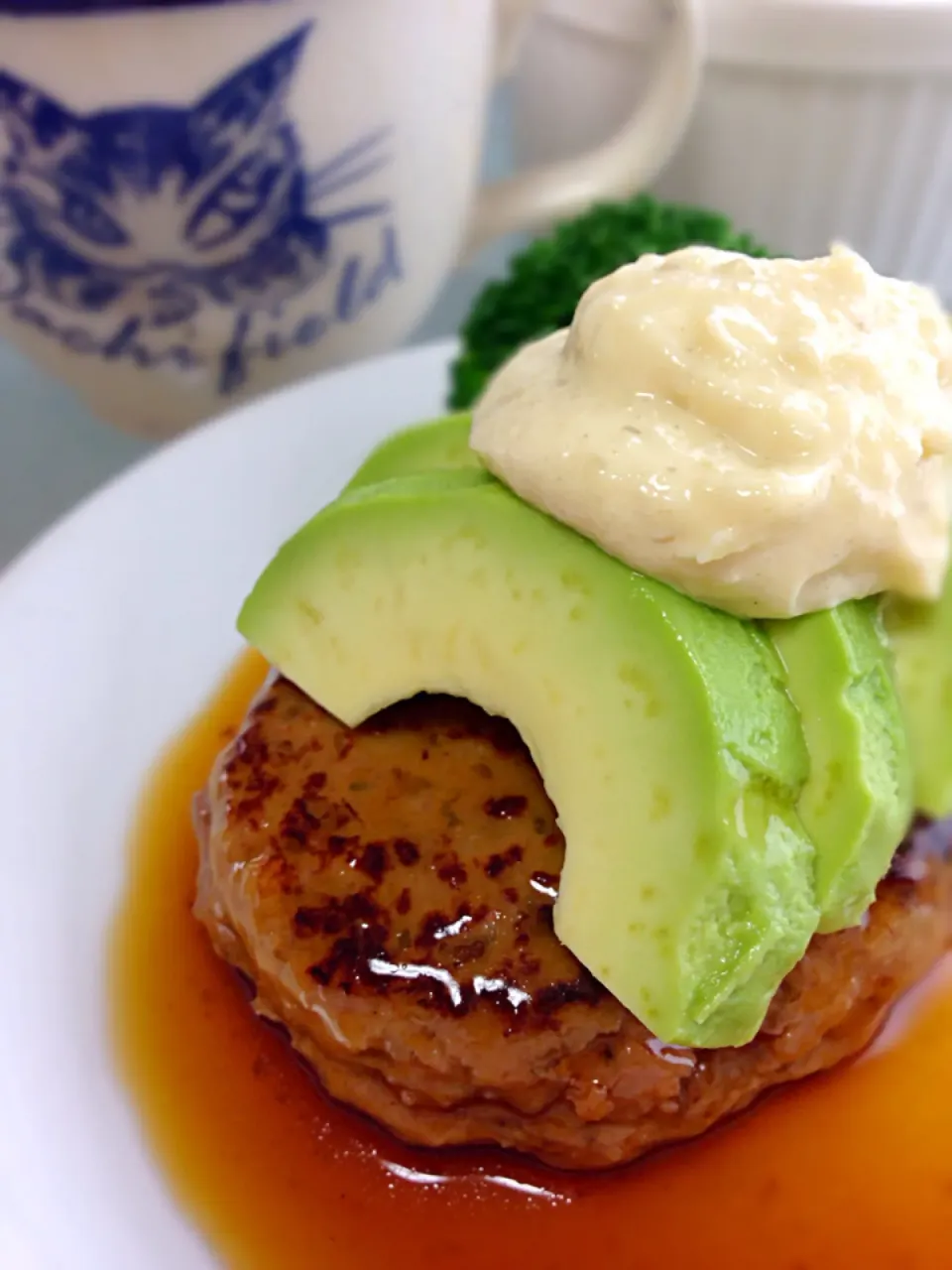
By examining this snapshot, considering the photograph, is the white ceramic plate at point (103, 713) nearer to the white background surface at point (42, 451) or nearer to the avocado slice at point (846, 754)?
the white background surface at point (42, 451)

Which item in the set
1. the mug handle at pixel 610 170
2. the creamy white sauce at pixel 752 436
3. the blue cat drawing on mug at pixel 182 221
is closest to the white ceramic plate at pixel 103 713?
the blue cat drawing on mug at pixel 182 221

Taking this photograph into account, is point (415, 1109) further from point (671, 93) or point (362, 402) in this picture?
point (671, 93)

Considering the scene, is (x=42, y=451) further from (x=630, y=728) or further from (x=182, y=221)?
(x=630, y=728)

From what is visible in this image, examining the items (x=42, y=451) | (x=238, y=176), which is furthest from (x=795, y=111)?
(x=42, y=451)

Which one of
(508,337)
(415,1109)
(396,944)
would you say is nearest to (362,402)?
(508,337)

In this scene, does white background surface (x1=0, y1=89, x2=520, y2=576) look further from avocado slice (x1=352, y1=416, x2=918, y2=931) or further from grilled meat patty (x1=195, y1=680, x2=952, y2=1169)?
Result: avocado slice (x1=352, y1=416, x2=918, y2=931)

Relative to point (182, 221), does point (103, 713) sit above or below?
below

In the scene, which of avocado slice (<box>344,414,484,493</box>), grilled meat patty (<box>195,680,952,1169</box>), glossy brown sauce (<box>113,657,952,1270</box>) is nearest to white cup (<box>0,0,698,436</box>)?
avocado slice (<box>344,414,484,493</box>)
